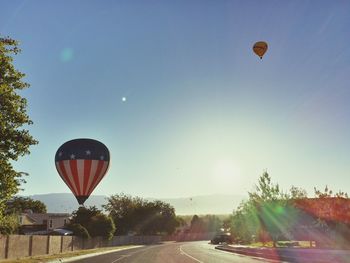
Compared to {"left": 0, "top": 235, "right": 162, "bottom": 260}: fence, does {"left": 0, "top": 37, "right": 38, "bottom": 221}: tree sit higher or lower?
higher

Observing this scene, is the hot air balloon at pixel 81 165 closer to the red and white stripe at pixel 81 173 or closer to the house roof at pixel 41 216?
the red and white stripe at pixel 81 173

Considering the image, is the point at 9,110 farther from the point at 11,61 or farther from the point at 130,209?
the point at 130,209

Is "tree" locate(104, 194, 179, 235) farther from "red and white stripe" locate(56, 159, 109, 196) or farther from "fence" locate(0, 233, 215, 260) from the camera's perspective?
"red and white stripe" locate(56, 159, 109, 196)

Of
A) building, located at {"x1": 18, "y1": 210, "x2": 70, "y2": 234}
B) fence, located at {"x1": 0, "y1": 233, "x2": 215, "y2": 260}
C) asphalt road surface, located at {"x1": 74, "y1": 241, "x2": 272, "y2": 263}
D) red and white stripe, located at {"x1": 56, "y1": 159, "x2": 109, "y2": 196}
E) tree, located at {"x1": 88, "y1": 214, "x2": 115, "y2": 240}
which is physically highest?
red and white stripe, located at {"x1": 56, "y1": 159, "x2": 109, "y2": 196}

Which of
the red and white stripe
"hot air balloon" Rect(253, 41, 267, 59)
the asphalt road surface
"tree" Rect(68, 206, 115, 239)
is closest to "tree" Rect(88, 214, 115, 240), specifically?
"tree" Rect(68, 206, 115, 239)

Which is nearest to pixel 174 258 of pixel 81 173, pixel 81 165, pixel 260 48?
pixel 81 173

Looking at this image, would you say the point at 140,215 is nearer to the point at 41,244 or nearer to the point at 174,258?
the point at 41,244

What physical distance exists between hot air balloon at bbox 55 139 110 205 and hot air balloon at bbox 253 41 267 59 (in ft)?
67.1

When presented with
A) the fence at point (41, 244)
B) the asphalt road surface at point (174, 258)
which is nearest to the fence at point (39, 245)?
the fence at point (41, 244)

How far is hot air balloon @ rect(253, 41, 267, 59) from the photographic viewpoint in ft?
98.3

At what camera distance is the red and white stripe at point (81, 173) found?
140 feet

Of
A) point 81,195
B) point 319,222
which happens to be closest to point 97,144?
point 81,195

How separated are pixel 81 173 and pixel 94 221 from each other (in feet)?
95.4

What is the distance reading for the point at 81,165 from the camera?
4256 cm
